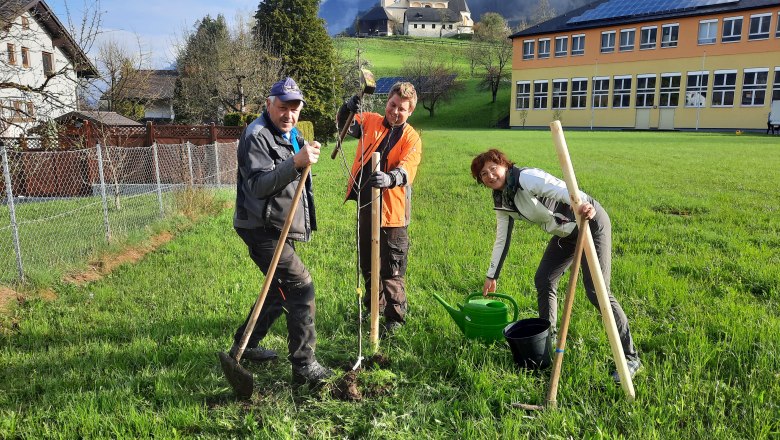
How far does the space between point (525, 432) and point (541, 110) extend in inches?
2159

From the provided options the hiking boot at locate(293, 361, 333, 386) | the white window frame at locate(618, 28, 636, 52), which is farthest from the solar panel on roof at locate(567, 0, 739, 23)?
the hiking boot at locate(293, 361, 333, 386)

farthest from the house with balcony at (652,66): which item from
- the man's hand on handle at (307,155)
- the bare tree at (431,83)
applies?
the man's hand on handle at (307,155)

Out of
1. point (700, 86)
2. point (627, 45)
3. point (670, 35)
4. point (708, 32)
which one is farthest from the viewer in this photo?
point (627, 45)

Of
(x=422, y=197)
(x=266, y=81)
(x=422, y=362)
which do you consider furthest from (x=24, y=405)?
(x=266, y=81)

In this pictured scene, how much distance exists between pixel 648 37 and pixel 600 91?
6.03m

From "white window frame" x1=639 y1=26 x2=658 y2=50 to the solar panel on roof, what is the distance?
4.66 feet

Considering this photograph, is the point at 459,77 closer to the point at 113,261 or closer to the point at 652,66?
the point at 652,66

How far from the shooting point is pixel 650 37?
46.6 meters

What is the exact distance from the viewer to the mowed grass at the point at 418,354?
3109 millimetres

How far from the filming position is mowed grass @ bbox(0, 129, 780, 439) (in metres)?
3.11

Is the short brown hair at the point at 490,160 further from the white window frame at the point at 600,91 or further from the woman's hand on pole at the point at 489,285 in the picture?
the white window frame at the point at 600,91

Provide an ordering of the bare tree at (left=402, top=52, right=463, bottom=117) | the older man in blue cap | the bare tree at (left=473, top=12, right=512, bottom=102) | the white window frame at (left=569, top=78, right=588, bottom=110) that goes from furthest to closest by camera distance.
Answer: the bare tree at (left=473, top=12, right=512, bottom=102) < the bare tree at (left=402, top=52, right=463, bottom=117) < the white window frame at (left=569, top=78, right=588, bottom=110) < the older man in blue cap

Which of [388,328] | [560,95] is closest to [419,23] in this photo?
[560,95]

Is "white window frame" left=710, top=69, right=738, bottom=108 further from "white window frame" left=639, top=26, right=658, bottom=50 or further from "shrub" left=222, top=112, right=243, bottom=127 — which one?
"shrub" left=222, top=112, right=243, bottom=127
